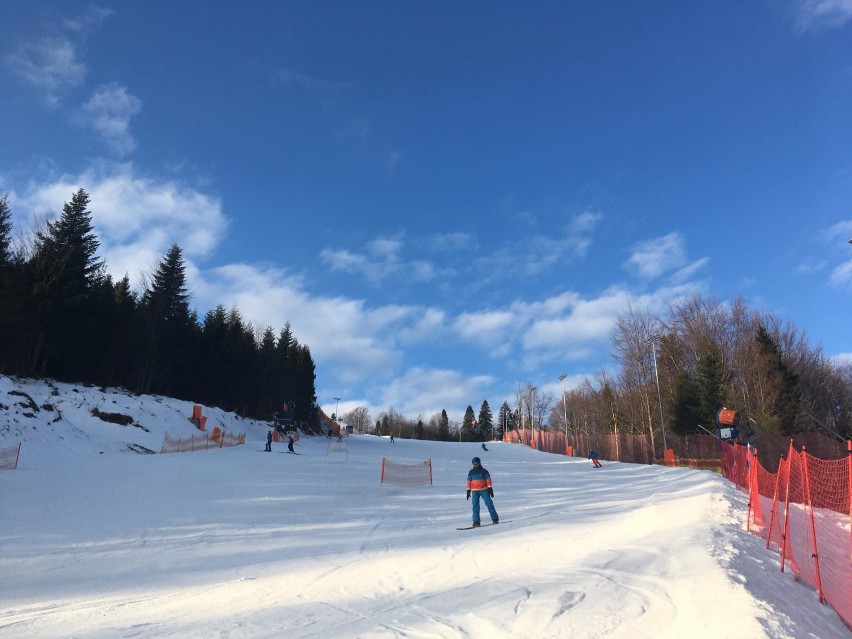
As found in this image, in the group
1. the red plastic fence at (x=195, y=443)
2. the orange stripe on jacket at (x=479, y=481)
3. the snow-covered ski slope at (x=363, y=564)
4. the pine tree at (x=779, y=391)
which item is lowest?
the snow-covered ski slope at (x=363, y=564)

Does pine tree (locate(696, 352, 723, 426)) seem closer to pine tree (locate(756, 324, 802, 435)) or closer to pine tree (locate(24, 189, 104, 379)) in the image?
pine tree (locate(756, 324, 802, 435))

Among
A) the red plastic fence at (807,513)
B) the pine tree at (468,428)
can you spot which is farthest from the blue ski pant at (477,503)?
the pine tree at (468,428)

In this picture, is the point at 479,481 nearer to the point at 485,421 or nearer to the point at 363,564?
the point at 363,564

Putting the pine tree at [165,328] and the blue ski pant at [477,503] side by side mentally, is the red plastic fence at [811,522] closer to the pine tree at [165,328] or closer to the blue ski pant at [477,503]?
the blue ski pant at [477,503]

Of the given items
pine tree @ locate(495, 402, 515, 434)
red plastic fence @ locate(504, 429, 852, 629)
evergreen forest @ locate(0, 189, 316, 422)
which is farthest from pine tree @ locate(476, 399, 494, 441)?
red plastic fence @ locate(504, 429, 852, 629)

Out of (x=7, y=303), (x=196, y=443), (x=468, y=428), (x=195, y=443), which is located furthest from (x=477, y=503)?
Result: (x=468, y=428)

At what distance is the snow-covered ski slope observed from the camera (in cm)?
552

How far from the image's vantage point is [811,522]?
305 inches

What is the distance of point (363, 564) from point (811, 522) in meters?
6.79

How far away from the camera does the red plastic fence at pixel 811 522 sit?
7.81m

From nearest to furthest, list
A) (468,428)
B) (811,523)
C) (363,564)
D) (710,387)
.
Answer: (811,523)
(363,564)
(710,387)
(468,428)

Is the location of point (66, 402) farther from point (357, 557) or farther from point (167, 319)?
point (357, 557)

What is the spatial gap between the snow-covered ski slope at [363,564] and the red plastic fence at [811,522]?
1.67 feet

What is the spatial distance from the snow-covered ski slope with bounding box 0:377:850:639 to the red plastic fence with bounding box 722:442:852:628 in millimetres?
509
